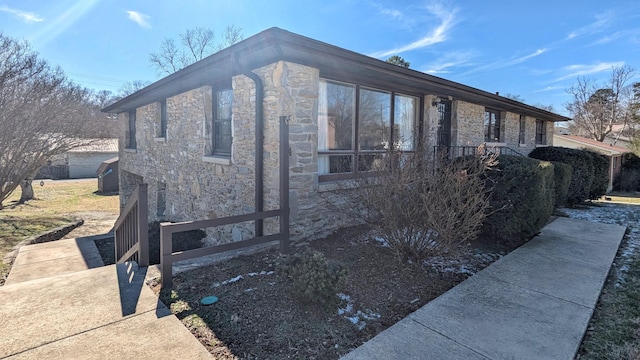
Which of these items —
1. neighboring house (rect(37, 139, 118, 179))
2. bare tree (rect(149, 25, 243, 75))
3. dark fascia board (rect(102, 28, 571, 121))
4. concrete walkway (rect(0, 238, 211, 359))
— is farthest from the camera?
neighboring house (rect(37, 139, 118, 179))

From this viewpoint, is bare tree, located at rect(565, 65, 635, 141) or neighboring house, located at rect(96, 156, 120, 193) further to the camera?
bare tree, located at rect(565, 65, 635, 141)

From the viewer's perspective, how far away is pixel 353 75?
6039mm

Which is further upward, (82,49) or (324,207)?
(82,49)

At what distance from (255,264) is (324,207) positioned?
1.75 metres

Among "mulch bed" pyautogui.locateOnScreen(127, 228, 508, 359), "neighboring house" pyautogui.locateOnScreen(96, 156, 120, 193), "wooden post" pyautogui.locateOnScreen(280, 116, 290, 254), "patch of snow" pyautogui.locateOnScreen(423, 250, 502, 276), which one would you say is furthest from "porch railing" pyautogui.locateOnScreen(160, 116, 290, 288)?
"neighboring house" pyautogui.locateOnScreen(96, 156, 120, 193)

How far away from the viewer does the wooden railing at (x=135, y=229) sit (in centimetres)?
396

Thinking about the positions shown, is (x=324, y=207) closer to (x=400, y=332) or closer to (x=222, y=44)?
(x=400, y=332)

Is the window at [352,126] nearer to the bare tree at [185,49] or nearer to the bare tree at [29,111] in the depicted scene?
the bare tree at [29,111]

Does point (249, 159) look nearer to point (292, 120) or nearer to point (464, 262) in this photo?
point (292, 120)

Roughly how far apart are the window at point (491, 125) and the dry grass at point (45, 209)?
13.0 metres

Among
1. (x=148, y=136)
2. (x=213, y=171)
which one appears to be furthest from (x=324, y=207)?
(x=148, y=136)

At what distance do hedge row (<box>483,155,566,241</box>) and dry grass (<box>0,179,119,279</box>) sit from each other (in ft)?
28.3

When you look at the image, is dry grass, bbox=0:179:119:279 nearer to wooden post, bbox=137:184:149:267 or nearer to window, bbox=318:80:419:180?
wooden post, bbox=137:184:149:267

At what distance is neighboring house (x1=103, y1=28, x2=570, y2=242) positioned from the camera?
16.5 feet
